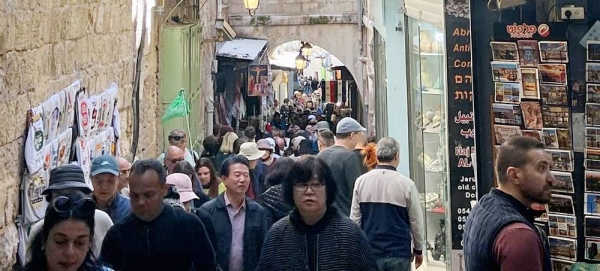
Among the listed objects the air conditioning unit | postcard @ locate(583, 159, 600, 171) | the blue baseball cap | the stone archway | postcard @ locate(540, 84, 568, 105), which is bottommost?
postcard @ locate(583, 159, 600, 171)

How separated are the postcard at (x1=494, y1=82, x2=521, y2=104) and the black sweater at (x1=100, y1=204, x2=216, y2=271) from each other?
2.29 meters

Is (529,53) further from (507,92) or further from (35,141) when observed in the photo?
(35,141)

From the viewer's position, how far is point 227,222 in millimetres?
6816

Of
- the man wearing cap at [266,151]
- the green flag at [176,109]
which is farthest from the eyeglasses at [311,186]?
the green flag at [176,109]

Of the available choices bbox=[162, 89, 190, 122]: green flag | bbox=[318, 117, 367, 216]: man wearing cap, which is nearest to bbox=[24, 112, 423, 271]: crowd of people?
bbox=[318, 117, 367, 216]: man wearing cap

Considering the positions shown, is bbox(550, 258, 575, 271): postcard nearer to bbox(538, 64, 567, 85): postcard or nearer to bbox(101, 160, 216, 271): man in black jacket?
bbox(538, 64, 567, 85): postcard

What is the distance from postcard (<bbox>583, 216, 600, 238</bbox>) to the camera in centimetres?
625

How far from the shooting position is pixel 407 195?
7930 mm

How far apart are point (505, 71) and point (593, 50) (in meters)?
0.54

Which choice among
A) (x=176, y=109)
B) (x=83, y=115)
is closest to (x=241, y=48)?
(x=176, y=109)

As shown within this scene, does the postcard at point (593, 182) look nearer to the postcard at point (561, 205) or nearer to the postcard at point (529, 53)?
the postcard at point (561, 205)

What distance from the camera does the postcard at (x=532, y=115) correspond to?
254 inches

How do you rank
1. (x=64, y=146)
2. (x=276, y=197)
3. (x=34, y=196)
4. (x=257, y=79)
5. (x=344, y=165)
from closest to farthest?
(x=34, y=196), (x=276, y=197), (x=64, y=146), (x=344, y=165), (x=257, y=79)

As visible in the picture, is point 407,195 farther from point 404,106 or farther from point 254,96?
point 254,96
